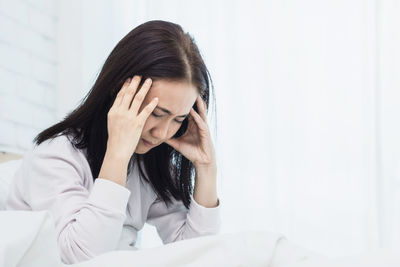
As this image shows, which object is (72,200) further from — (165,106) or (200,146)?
(200,146)

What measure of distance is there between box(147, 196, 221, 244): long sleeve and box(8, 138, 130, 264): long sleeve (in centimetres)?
30

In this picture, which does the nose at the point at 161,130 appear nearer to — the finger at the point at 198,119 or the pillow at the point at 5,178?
the finger at the point at 198,119

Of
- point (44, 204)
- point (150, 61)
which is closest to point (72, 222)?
point (44, 204)

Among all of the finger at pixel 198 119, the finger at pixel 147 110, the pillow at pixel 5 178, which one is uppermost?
the finger at pixel 147 110

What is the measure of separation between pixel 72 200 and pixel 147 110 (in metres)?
0.25

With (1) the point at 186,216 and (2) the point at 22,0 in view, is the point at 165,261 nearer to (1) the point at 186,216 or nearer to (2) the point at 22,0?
(1) the point at 186,216

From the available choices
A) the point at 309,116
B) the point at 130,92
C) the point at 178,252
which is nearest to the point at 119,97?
the point at 130,92

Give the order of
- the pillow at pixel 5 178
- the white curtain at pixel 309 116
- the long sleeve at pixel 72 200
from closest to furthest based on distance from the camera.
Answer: the long sleeve at pixel 72 200
the pillow at pixel 5 178
the white curtain at pixel 309 116

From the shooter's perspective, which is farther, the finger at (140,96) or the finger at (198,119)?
the finger at (198,119)

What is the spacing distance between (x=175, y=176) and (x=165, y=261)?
0.88 m

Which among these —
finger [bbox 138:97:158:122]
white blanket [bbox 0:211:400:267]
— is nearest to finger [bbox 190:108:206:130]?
finger [bbox 138:97:158:122]

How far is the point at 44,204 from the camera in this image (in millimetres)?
1188

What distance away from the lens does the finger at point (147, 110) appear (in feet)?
4.14

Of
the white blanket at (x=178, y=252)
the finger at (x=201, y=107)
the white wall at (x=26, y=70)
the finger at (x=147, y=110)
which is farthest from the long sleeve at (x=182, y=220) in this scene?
the white wall at (x=26, y=70)
